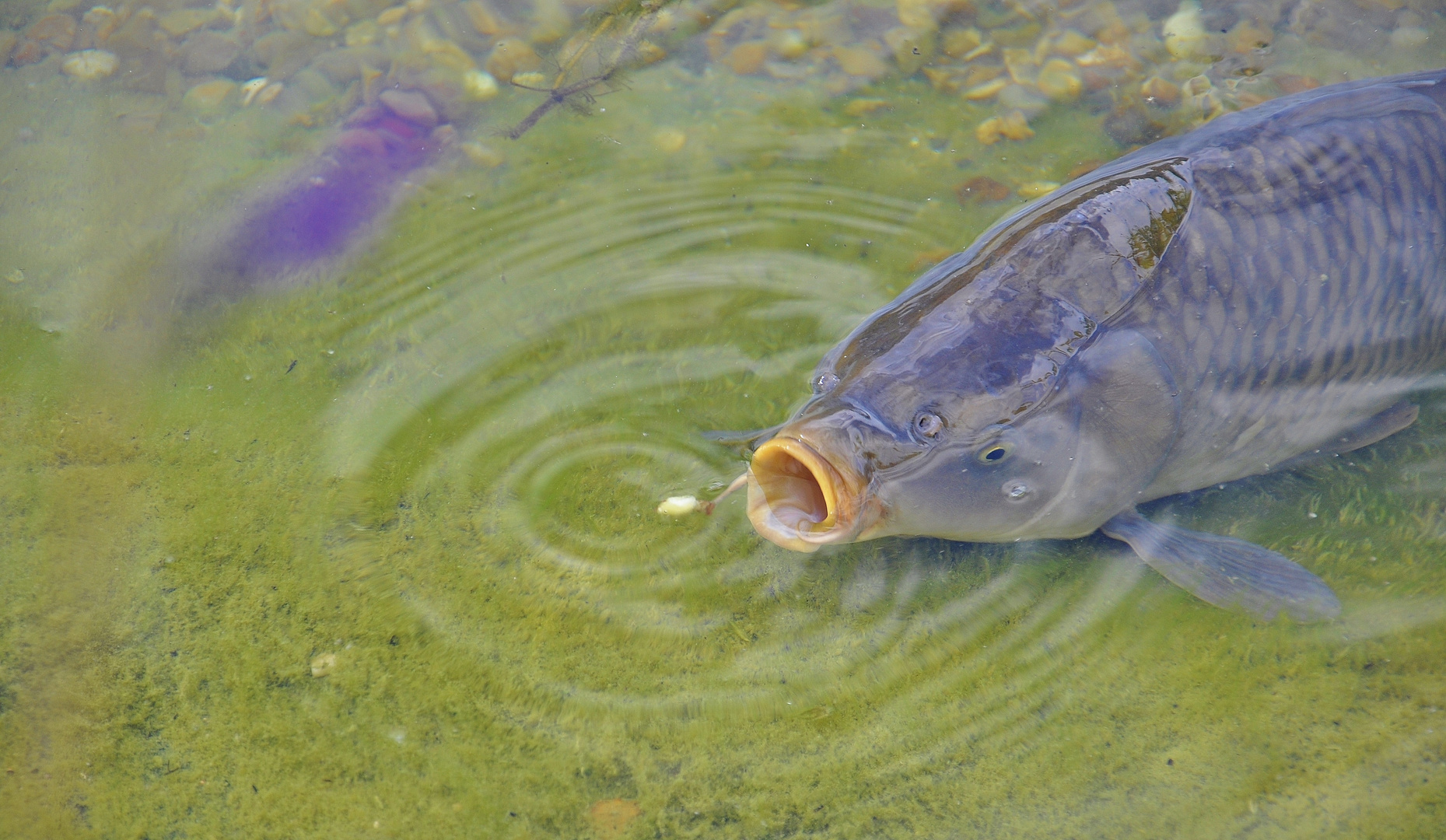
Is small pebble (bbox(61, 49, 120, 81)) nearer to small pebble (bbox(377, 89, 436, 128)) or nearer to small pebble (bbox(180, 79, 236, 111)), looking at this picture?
small pebble (bbox(180, 79, 236, 111))

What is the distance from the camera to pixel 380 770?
2.13 meters

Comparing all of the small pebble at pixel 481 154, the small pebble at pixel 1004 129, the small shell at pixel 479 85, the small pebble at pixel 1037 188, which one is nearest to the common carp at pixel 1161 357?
the small pebble at pixel 1037 188

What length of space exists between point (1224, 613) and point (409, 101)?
144 inches

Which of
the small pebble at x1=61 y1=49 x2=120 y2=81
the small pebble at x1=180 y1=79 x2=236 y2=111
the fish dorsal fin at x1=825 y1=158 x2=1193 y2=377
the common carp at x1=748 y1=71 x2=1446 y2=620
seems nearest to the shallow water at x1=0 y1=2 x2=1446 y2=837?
the common carp at x1=748 y1=71 x2=1446 y2=620

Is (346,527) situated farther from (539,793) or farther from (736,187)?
(736,187)

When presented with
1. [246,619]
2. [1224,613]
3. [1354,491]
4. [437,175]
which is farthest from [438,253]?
[1354,491]

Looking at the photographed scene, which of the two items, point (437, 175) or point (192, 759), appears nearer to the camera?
point (192, 759)

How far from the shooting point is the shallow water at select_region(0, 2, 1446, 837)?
212 centimetres

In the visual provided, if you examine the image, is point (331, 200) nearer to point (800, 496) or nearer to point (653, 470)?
point (653, 470)

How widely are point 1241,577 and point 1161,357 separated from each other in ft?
2.08

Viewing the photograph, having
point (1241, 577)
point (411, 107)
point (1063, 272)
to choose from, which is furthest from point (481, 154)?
point (1241, 577)

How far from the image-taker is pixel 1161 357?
2451 millimetres

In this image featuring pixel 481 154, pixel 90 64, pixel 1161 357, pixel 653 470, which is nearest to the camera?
pixel 1161 357

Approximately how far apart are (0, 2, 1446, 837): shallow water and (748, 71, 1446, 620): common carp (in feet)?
0.49
